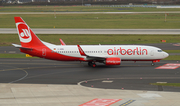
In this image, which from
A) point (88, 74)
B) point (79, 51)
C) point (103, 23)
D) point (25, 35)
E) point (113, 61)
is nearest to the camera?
point (88, 74)

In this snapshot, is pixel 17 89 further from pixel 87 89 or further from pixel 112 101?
pixel 112 101

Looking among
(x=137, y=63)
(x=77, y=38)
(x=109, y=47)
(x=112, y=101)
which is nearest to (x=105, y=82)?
(x=112, y=101)

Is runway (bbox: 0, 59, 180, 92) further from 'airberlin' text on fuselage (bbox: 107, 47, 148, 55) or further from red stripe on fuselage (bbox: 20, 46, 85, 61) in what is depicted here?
'airberlin' text on fuselage (bbox: 107, 47, 148, 55)

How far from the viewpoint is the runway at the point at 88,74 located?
3538 centimetres

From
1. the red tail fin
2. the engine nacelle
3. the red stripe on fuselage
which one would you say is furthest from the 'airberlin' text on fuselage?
the red tail fin

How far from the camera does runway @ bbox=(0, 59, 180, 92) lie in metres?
35.4

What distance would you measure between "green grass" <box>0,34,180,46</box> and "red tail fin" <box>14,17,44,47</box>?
26789 mm

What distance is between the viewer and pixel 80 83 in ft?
116

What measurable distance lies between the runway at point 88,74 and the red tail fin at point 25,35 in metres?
4.33

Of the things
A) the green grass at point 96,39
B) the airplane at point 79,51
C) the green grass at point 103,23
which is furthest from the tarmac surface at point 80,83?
the green grass at point 103,23

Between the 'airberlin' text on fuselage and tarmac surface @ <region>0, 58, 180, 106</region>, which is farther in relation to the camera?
the 'airberlin' text on fuselage

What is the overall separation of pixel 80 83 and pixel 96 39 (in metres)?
43.1

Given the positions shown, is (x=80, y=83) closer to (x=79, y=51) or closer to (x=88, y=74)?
(x=88, y=74)

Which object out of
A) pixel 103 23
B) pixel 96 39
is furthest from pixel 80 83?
pixel 103 23
